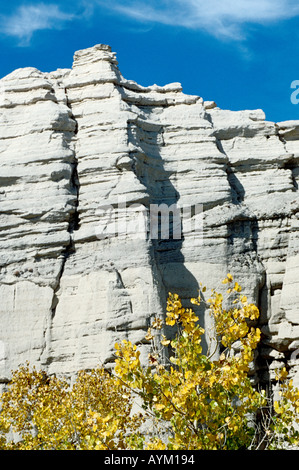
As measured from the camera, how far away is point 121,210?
26266mm

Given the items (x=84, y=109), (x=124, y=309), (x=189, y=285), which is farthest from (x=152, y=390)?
(x=84, y=109)

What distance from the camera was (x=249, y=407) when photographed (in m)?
12.7

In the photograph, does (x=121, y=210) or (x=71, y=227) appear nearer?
(x=121, y=210)

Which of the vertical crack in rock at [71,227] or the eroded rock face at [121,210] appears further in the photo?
the vertical crack in rock at [71,227]

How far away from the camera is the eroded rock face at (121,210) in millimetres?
24594

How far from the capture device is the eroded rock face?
2459 centimetres

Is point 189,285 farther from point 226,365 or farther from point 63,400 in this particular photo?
point 226,365

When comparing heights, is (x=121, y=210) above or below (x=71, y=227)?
above

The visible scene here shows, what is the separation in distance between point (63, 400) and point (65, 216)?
33.7 ft

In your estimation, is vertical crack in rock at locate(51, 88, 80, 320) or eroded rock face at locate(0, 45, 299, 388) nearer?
eroded rock face at locate(0, 45, 299, 388)
